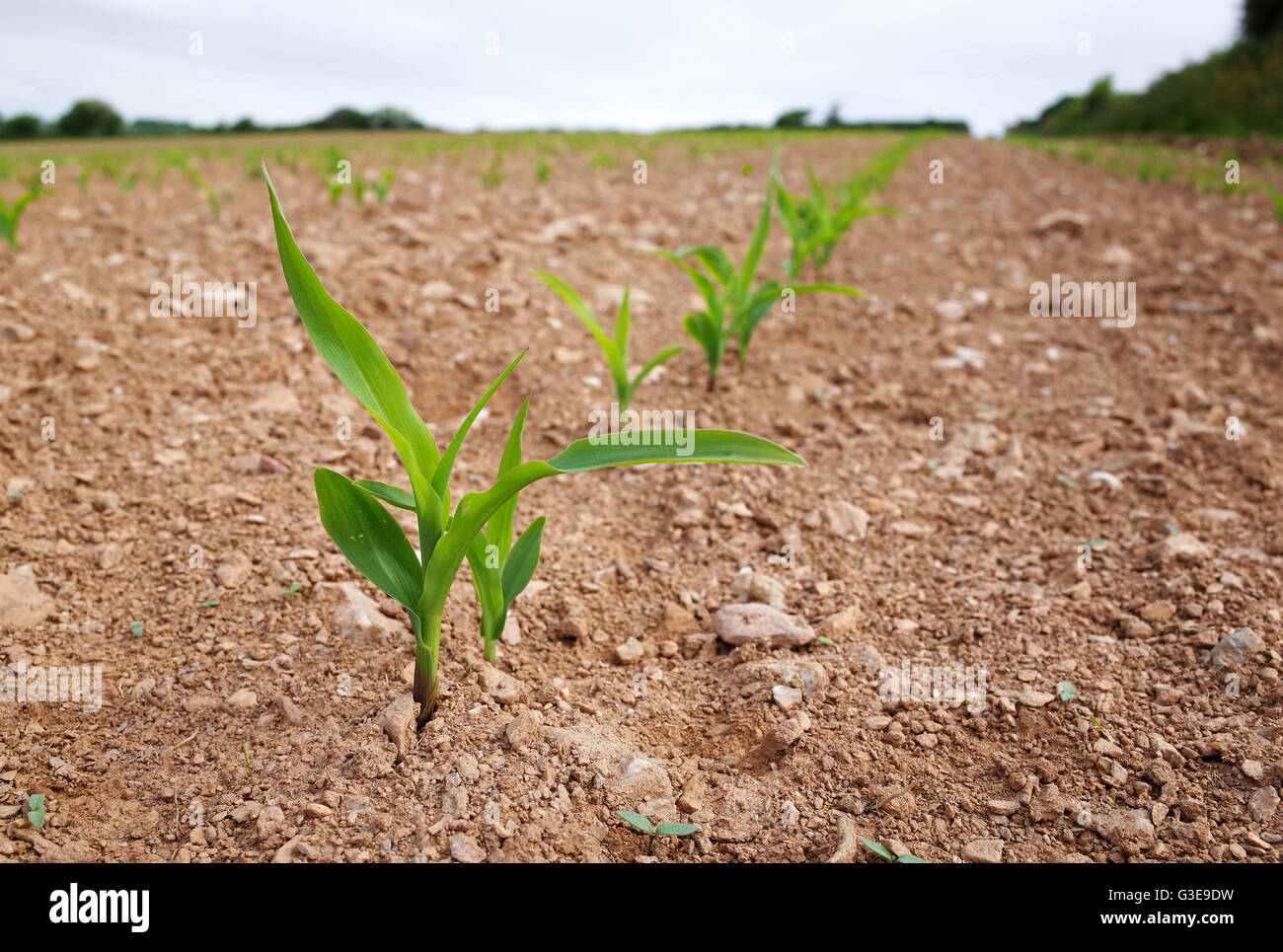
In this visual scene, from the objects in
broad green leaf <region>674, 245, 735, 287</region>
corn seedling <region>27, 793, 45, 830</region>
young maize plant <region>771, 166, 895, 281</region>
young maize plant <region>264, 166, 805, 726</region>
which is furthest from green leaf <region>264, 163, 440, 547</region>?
young maize plant <region>771, 166, 895, 281</region>

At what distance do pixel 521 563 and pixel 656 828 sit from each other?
1.89 ft

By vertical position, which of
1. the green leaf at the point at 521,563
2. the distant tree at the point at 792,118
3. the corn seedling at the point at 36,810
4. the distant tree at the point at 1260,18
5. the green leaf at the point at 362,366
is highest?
the distant tree at the point at 1260,18

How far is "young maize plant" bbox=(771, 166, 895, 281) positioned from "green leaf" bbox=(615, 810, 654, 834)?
2.57 m

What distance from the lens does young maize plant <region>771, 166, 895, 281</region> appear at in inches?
139

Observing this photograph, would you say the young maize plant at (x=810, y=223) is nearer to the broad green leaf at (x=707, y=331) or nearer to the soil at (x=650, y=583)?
the soil at (x=650, y=583)

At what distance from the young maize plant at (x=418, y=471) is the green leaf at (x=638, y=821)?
1.39 feet

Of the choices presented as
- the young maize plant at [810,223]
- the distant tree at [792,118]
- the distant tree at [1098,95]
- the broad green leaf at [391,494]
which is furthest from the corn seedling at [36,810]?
the distant tree at [1098,95]

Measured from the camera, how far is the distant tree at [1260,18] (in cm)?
1870

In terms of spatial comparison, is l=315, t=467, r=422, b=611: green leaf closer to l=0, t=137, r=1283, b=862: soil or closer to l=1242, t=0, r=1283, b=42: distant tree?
l=0, t=137, r=1283, b=862: soil

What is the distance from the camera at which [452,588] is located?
194 centimetres

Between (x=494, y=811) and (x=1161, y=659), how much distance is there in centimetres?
148

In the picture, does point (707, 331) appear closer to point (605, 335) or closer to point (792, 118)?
point (605, 335)

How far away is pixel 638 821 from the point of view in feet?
4.47
